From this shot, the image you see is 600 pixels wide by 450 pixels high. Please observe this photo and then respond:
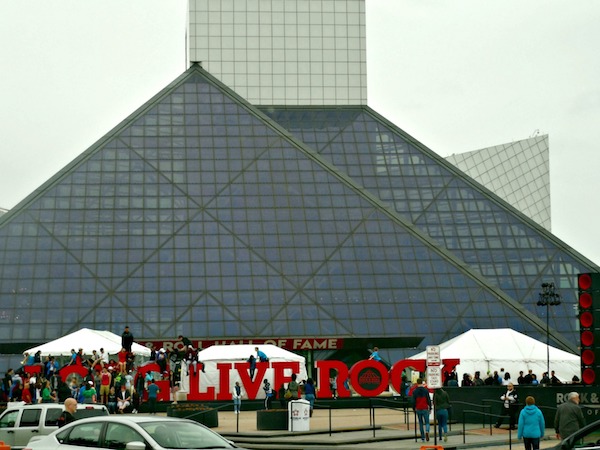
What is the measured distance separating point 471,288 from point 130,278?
16.5 meters

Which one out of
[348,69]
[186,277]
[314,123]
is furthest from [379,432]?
[348,69]

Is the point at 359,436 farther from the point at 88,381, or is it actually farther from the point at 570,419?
the point at 88,381

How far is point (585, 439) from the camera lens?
65.4ft

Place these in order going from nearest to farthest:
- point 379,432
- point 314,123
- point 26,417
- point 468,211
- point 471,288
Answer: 1. point 26,417
2. point 379,432
3. point 471,288
4. point 468,211
5. point 314,123

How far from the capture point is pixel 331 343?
2190 inches

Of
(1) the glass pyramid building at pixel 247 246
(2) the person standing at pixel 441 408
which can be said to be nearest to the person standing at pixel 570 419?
(2) the person standing at pixel 441 408

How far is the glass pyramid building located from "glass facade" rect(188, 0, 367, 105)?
1116cm

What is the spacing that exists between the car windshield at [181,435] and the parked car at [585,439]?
538cm

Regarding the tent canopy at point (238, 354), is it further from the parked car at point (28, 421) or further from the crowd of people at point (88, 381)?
the parked car at point (28, 421)

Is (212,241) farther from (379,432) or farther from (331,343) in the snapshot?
(379,432)

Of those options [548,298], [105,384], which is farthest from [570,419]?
[548,298]

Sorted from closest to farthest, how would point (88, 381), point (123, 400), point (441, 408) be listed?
point (441, 408) → point (88, 381) → point (123, 400)

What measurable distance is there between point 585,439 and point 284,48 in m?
63.7

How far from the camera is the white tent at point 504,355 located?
149 feet
